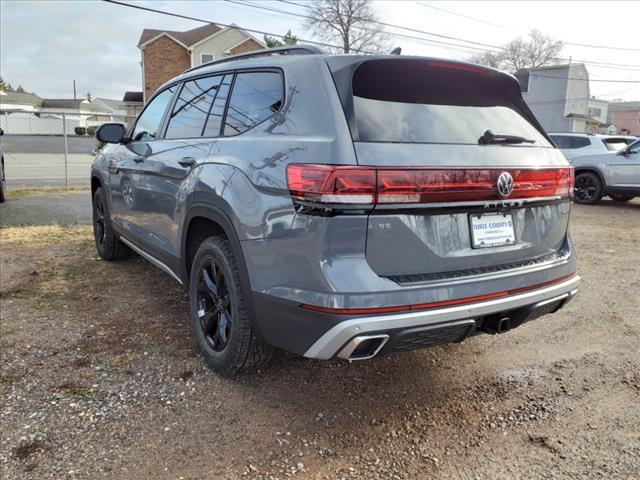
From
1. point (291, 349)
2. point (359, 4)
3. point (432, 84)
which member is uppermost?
point (359, 4)

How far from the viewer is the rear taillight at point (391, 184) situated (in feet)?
7.31

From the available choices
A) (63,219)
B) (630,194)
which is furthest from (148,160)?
(630,194)

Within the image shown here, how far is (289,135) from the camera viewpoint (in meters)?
2.52

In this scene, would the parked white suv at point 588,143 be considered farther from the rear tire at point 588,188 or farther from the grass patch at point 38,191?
the grass patch at point 38,191

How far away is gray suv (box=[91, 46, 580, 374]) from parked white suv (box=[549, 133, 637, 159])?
10.4m

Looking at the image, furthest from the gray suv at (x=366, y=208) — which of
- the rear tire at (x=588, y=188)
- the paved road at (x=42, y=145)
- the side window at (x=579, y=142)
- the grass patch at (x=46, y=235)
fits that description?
the paved road at (x=42, y=145)

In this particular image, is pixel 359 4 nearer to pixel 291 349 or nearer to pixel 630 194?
pixel 630 194

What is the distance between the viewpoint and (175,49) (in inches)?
1575

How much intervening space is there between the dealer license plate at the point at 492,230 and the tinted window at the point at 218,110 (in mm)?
1633

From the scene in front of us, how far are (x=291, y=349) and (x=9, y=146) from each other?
3169 cm

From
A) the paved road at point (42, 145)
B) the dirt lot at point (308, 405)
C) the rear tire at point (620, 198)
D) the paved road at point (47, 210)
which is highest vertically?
the paved road at point (42, 145)

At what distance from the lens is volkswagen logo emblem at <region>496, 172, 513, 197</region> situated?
2.56 meters

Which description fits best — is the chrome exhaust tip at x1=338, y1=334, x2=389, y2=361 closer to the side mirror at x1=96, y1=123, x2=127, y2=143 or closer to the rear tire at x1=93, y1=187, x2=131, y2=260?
the side mirror at x1=96, y1=123, x2=127, y2=143

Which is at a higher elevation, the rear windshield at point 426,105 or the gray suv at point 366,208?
the rear windshield at point 426,105
